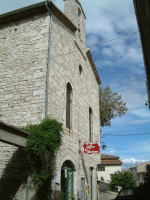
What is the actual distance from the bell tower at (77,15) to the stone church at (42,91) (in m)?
1.09

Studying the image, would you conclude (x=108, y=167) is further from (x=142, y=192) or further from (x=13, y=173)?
(x=13, y=173)

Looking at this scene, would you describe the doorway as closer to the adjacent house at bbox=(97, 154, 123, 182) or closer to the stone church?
the stone church

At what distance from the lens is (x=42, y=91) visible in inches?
298

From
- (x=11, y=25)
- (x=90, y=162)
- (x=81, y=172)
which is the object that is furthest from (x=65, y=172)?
(x=11, y=25)

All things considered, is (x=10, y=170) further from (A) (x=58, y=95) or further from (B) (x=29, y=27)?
(B) (x=29, y=27)

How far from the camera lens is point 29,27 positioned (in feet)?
29.6

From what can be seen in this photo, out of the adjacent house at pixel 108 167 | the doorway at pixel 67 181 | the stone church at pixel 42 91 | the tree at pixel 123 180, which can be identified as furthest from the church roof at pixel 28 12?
the adjacent house at pixel 108 167

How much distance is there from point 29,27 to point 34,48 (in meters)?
1.19

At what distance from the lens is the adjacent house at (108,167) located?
32.6 m

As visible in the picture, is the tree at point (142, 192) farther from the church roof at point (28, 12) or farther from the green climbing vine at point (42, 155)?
the church roof at point (28, 12)

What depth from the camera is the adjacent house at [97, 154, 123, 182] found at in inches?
1283

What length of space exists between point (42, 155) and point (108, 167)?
29011 mm

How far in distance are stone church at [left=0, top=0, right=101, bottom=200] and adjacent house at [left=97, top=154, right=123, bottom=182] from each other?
22.1 m

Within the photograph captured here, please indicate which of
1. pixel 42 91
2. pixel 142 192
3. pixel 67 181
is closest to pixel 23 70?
pixel 42 91
